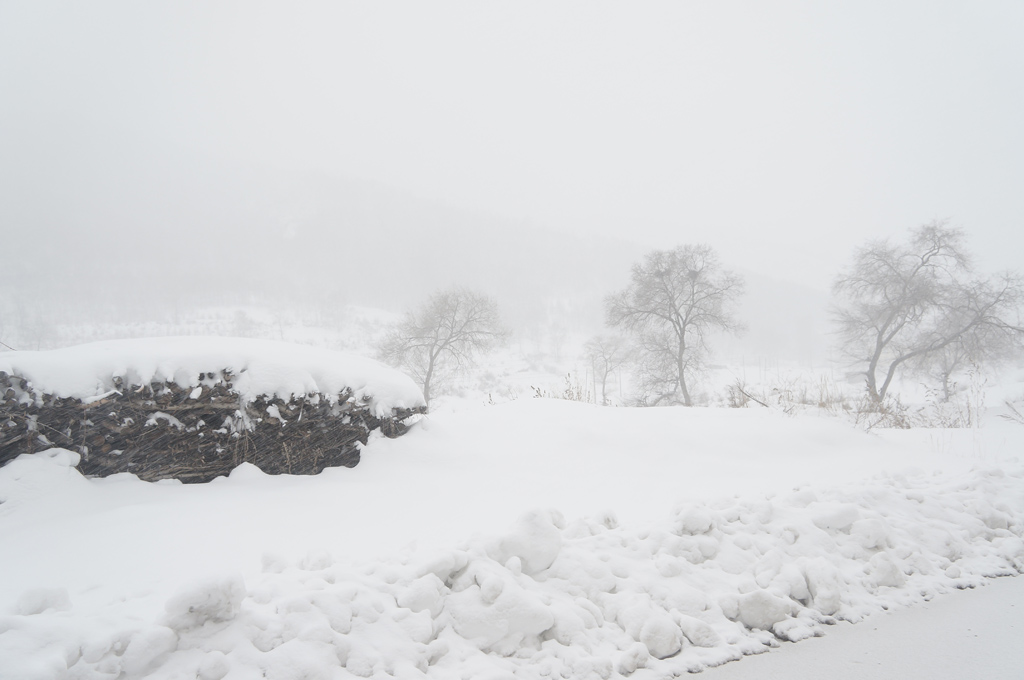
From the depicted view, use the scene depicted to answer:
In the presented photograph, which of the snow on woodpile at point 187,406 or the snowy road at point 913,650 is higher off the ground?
the snow on woodpile at point 187,406

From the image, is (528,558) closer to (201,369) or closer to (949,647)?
(949,647)

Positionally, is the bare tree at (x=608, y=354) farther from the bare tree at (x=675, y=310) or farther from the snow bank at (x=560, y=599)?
the snow bank at (x=560, y=599)

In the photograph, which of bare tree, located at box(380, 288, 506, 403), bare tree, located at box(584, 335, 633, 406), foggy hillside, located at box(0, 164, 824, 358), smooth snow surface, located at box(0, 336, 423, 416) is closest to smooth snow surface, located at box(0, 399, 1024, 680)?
smooth snow surface, located at box(0, 336, 423, 416)

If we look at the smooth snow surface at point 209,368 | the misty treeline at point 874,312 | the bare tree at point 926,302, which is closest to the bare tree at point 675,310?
the misty treeline at point 874,312

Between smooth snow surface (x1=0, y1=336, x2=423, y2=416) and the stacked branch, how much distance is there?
0.06m

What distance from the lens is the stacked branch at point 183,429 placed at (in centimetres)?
259

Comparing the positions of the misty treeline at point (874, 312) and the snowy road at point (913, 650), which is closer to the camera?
the snowy road at point (913, 650)

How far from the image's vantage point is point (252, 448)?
3215 mm

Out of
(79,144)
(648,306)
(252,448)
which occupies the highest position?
(79,144)

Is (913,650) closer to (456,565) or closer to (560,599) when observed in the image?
(560,599)

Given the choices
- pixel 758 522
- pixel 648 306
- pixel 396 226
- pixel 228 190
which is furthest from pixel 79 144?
pixel 758 522

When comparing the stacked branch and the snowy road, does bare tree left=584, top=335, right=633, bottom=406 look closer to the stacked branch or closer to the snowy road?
the stacked branch

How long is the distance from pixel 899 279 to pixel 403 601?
72.3ft

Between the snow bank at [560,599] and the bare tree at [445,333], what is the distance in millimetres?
18542
